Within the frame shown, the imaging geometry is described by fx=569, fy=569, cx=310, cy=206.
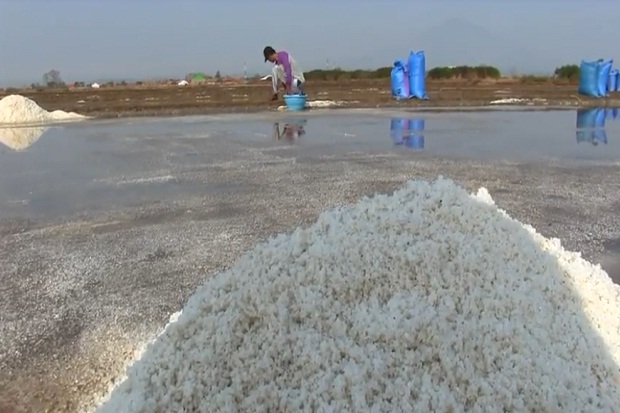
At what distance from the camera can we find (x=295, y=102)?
52.0ft

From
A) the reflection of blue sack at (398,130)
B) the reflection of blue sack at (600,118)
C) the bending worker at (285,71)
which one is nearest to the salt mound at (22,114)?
the bending worker at (285,71)

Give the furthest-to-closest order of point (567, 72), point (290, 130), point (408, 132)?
point (567, 72) < point (290, 130) < point (408, 132)

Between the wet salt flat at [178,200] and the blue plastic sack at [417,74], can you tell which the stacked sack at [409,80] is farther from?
the wet salt flat at [178,200]

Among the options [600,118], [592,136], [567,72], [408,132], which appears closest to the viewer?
[592,136]

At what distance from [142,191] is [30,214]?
1229 mm

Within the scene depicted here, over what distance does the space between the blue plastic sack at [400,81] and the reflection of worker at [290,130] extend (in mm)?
6953

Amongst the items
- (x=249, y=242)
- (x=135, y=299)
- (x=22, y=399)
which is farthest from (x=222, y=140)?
(x=22, y=399)

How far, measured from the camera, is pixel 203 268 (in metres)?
4.11

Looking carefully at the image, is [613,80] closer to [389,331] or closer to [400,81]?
[400,81]

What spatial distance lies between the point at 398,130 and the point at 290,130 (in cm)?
221

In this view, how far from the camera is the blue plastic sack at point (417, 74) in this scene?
18.6 metres

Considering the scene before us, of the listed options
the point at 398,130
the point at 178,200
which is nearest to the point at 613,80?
the point at 398,130

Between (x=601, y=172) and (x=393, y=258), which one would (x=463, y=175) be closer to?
(x=601, y=172)

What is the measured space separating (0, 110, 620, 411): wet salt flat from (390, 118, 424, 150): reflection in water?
49 mm
